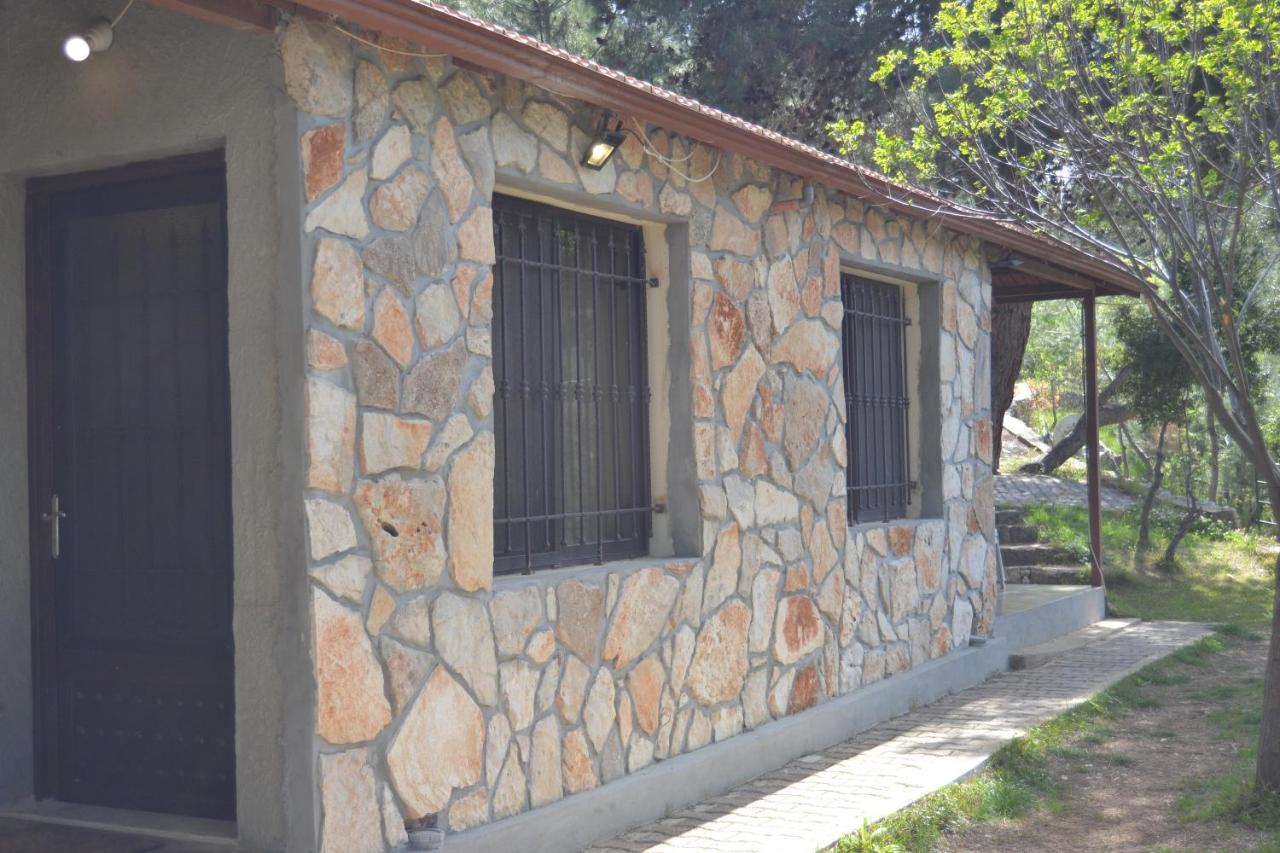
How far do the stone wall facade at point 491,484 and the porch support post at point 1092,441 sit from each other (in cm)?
512

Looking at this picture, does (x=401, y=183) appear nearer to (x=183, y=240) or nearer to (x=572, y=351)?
(x=183, y=240)

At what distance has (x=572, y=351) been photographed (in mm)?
6113

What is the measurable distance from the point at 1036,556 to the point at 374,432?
10.6 meters

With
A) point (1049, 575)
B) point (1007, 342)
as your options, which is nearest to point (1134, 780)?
point (1049, 575)

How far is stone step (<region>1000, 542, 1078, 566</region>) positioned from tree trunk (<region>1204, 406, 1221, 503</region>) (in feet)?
25.1

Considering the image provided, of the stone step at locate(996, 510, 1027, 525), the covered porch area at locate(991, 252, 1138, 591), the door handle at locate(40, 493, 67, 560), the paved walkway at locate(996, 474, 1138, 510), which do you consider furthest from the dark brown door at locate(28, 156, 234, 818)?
the paved walkway at locate(996, 474, 1138, 510)

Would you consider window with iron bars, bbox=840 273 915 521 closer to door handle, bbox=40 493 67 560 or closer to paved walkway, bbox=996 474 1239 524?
door handle, bbox=40 493 67 560

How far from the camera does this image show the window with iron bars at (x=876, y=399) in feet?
28.4

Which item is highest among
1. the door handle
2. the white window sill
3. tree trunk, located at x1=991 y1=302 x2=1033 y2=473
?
tree trunk, located at x1=991 y1=302 x2=1033 y2=473

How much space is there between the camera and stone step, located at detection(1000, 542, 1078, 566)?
13883 mm

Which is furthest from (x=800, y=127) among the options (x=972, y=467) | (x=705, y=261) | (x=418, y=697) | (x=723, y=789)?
(x=418, y=697)

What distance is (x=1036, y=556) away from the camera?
13953mm

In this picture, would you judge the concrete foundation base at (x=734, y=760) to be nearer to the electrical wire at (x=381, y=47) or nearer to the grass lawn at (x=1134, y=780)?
the grass lawn at (x=1134, y=780)

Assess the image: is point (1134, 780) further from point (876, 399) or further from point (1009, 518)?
point (1009, 518)
